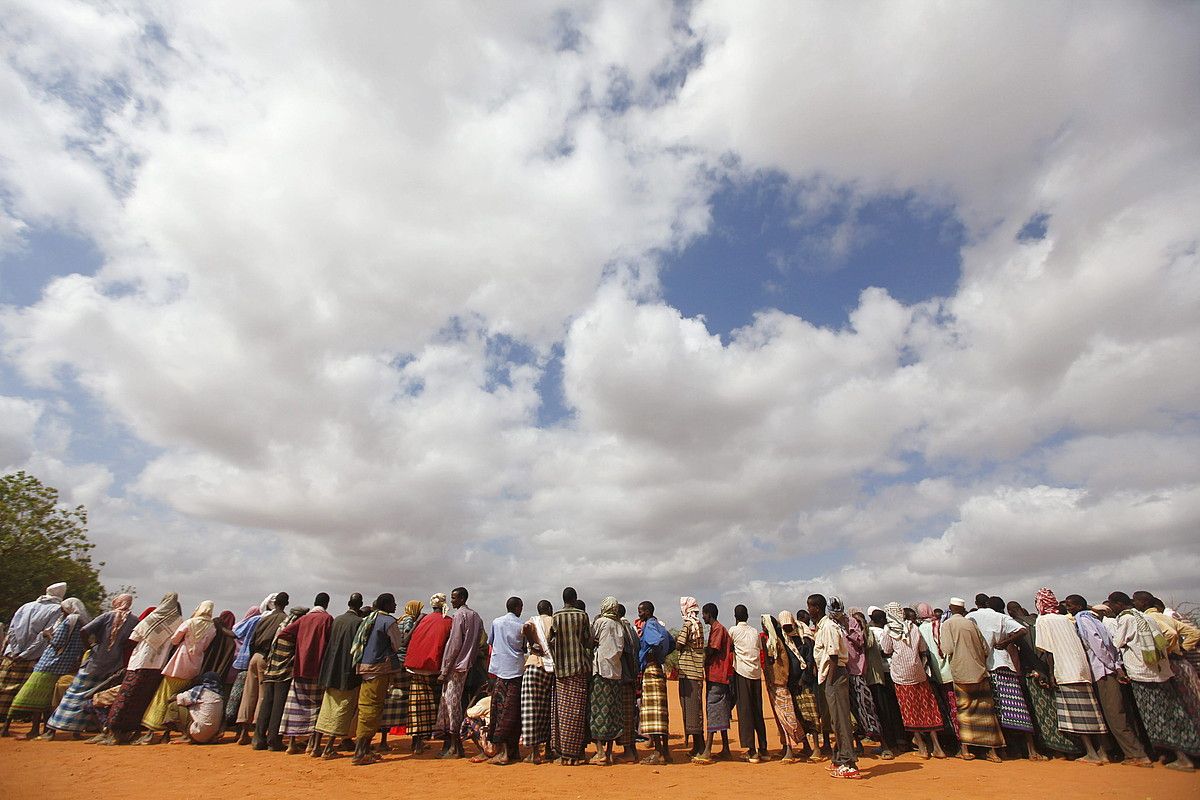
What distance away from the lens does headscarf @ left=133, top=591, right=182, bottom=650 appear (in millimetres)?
10492

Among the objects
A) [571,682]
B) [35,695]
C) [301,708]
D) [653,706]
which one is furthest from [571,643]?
[35,695]

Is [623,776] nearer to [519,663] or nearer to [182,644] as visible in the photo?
[519,663]

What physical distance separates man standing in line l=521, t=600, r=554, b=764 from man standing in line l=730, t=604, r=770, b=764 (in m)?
2.88

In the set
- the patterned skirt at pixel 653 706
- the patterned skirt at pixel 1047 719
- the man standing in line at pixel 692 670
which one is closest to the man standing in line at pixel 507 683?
the patterned skirt at pixel 653 706

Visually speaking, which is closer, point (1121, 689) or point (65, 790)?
point (65, 790)

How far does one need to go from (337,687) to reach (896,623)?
8629mm

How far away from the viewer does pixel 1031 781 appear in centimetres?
797

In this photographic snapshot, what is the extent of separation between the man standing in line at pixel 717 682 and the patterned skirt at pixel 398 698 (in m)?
4.66

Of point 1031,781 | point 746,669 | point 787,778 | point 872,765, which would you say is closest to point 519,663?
point 746,669

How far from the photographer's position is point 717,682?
32.2ft

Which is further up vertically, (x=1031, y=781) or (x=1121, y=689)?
(x=1121, y=689)

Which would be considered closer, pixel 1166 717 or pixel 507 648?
pixel 1166 717

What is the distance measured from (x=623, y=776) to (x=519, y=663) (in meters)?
2.22

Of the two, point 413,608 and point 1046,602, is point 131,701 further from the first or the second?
point 1046,602
